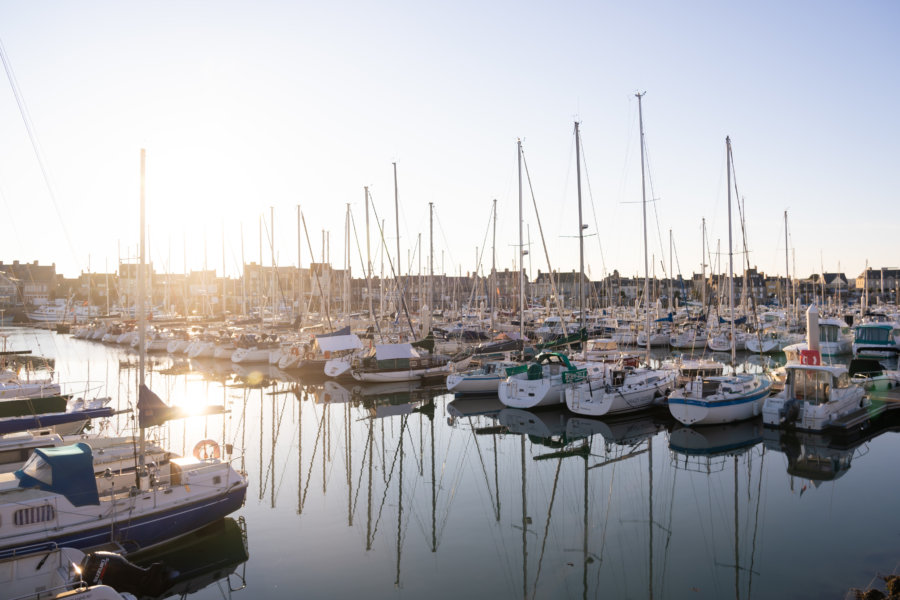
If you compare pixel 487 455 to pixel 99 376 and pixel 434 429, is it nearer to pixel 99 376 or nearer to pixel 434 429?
pixel 434 429

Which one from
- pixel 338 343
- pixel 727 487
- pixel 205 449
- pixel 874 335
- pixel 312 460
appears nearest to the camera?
pixel 205 449

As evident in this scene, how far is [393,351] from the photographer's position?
40312 millimetres

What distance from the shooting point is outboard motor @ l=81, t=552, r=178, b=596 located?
37.0ft

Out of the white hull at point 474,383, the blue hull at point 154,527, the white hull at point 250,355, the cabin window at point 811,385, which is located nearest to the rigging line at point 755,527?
the cabin window at point 811,385

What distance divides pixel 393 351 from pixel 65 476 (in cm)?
2742

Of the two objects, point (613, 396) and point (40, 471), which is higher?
point (40, 471)

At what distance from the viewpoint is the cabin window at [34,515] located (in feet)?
40.5

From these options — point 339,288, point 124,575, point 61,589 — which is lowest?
point 124,575

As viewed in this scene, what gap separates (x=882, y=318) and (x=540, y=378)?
5374 centimetres

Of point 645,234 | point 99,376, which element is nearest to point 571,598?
point 645,234

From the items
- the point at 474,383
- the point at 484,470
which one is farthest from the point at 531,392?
the point at 484,470

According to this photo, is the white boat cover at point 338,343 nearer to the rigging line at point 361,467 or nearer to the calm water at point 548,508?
the calm water at point 548,508

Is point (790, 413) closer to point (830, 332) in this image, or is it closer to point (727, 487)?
point (727, 487)

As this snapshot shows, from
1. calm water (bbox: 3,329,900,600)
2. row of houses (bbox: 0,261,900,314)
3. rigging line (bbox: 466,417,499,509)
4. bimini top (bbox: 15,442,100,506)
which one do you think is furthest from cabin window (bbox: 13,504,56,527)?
row of houses (bbox: 0,261,900,314)
